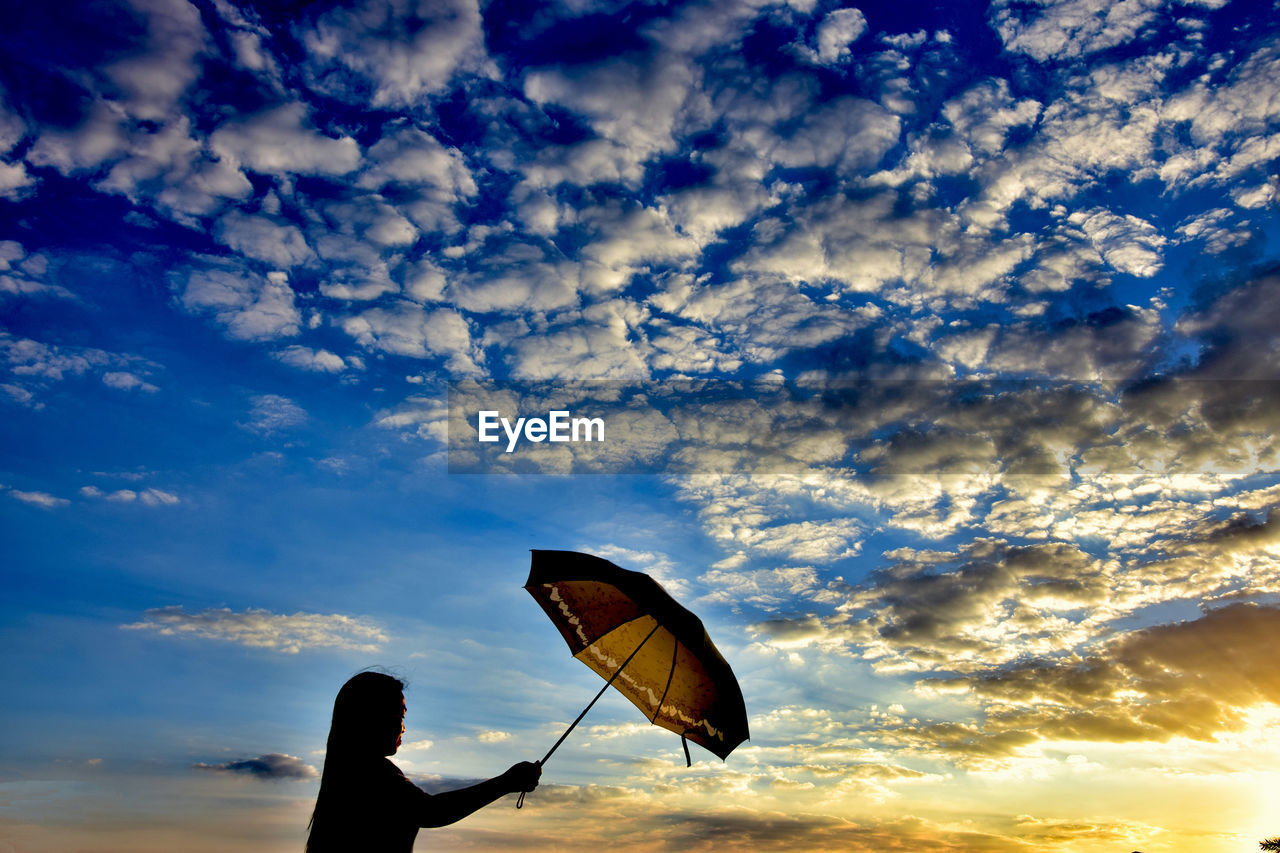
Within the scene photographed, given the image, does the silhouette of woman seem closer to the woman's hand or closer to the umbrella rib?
the woman's hand

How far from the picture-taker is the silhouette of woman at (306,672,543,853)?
153 inches

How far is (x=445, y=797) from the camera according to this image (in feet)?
13.5

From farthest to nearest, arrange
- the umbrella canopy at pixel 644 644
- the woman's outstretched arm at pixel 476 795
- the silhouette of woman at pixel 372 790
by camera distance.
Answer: the umbrella canopy at pixel 644 644 → the woman's outstretched arm at pixel 476 795 → the silhouette of woman at pixel 372 790

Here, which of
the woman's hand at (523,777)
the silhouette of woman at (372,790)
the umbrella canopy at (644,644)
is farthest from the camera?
the umbrella canopy at (644,644)

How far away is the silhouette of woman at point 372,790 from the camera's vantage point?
3875mm

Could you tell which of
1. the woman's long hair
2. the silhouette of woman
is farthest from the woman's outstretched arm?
the woman's long hair

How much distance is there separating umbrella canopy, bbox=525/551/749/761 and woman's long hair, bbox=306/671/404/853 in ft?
8.31

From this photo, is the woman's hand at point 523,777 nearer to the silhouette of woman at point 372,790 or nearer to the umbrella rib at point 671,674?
the silhouette of woman at point 372,790

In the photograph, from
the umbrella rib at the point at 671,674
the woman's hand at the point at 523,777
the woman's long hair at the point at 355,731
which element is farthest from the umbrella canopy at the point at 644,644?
the woman's long hair at the point at 355,731

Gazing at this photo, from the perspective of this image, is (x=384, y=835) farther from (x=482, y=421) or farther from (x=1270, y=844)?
(x=482, y=421)

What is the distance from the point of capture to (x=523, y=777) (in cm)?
434

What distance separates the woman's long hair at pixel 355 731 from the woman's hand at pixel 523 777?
0.72 metres

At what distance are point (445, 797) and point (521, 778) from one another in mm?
460

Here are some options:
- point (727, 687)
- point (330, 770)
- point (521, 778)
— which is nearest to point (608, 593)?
point (727, 687)
